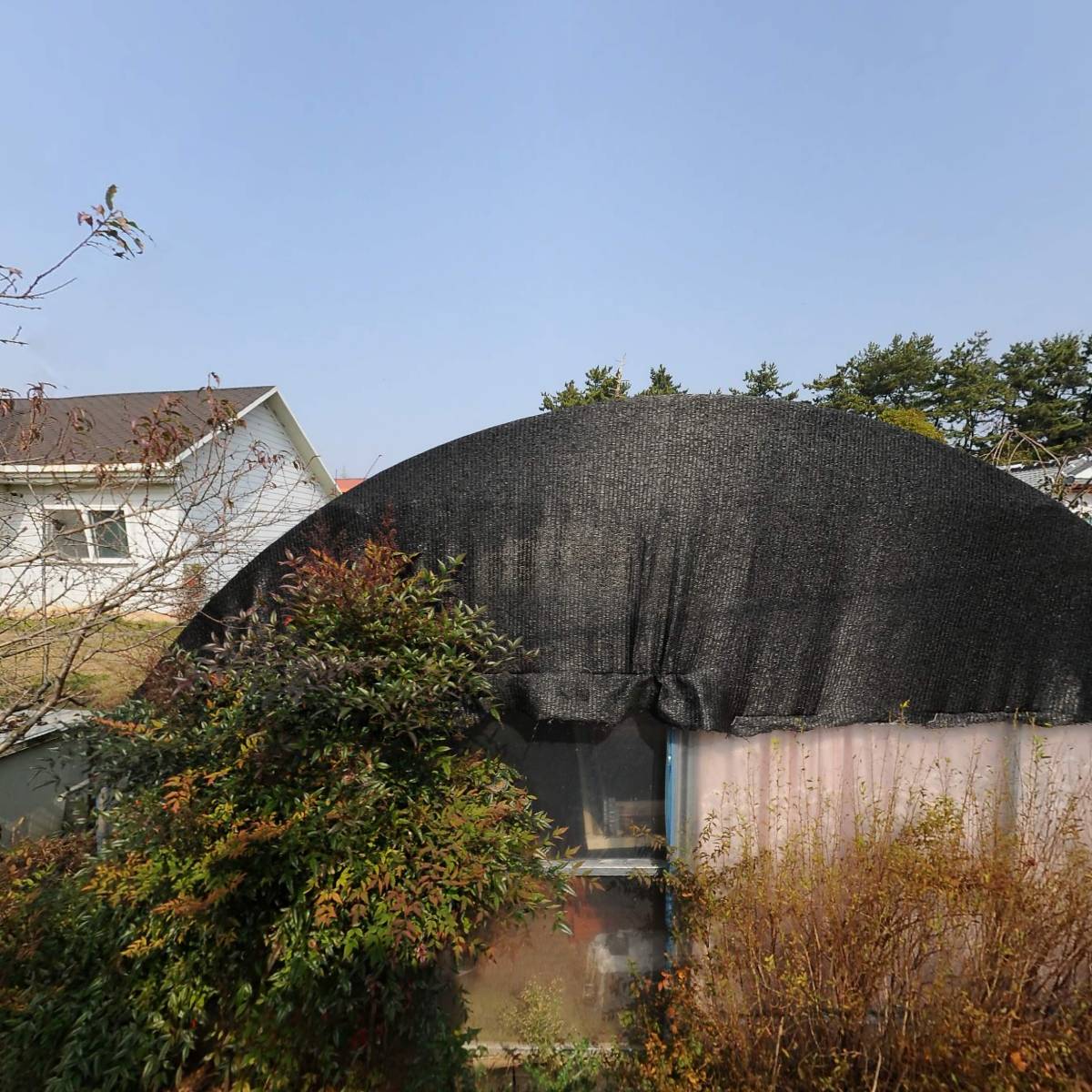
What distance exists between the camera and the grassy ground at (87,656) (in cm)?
296

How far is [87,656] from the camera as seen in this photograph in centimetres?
298

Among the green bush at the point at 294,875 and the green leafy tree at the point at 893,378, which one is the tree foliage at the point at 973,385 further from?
the green bush at the point at 294,875

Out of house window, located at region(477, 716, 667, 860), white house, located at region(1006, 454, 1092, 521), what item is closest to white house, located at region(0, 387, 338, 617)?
house window, located at region(477, 716, 667, 860)

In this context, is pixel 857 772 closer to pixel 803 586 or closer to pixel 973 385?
pixel 803 586

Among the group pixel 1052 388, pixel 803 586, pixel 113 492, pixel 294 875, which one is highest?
pixel 1052 388

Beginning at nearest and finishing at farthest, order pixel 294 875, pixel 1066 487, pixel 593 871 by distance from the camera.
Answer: pixel 294 875 < pixel 593 871 < pixel 1066 487

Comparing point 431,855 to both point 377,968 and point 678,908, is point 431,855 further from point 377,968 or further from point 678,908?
point 678,908

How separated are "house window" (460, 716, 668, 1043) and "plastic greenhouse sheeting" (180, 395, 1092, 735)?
0.87ft

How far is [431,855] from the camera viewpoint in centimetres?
197

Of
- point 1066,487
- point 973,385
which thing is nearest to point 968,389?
point 973,385

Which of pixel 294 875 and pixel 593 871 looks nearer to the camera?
pixel 294 875

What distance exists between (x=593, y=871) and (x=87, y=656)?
3.01 meters

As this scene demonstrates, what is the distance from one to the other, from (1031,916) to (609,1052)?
1891 mm

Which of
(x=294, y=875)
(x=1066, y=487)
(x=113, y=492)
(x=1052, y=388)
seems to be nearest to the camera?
(x=294, y=875)
